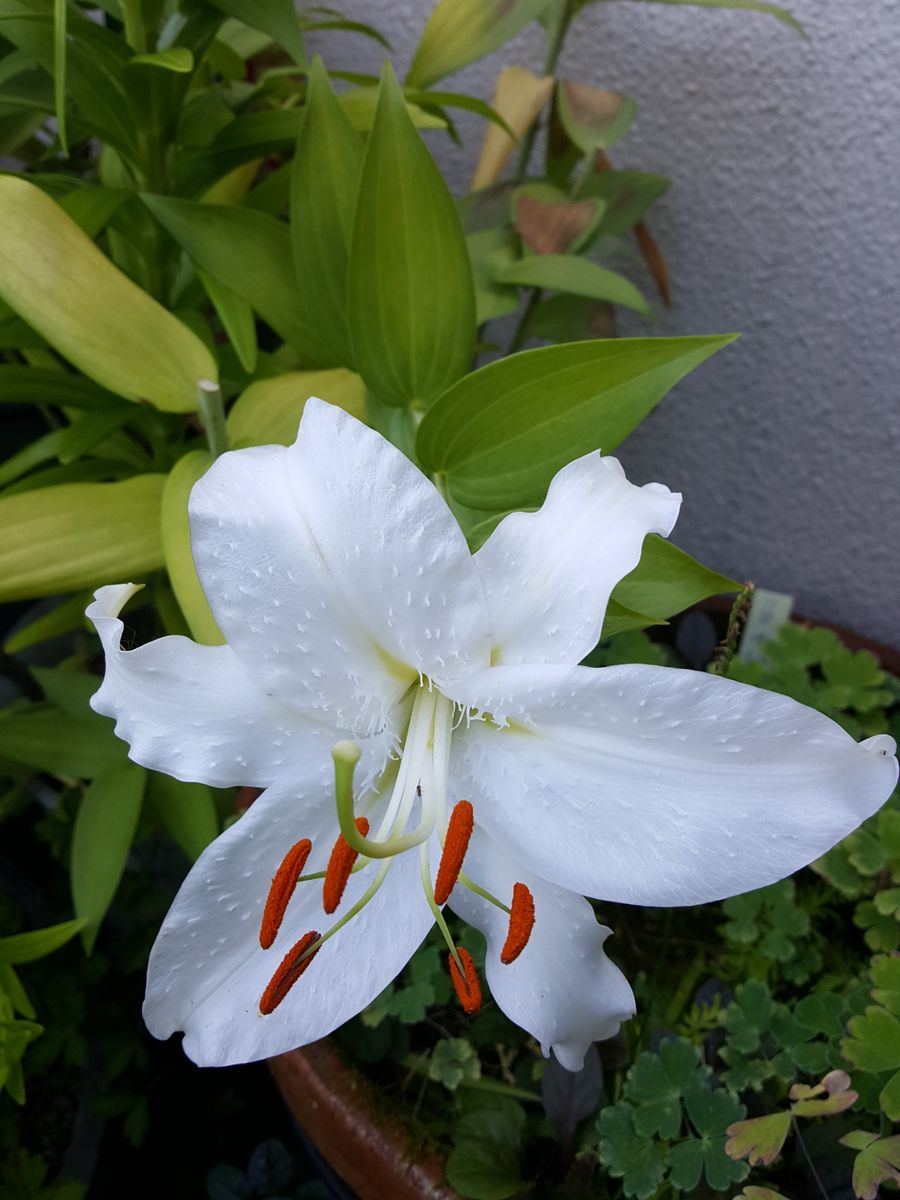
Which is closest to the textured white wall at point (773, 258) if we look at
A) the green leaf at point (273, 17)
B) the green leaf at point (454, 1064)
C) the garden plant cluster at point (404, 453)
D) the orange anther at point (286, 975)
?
the garden plant cluster at point (404, 453)

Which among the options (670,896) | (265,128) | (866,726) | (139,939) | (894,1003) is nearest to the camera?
(670,896)

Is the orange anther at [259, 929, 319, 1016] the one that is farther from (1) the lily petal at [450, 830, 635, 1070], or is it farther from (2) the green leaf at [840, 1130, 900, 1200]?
(2) the green leaf at [840, 1130, 900, 1200]

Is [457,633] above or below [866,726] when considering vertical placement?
above

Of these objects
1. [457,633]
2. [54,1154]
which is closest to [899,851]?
[457,633]

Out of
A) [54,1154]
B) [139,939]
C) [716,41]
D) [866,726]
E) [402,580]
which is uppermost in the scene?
[716,41]

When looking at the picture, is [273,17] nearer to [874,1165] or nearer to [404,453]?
[404,453]

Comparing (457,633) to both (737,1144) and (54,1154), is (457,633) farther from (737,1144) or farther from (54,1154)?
(54,1154)

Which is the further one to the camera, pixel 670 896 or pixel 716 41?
pixel 716 41

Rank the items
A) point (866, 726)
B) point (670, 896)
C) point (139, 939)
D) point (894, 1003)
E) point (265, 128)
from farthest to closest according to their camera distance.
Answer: point (139, 939), point (866, 726), point (265, 128), point (894, 1003), point (670, 896)

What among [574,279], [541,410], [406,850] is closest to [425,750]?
A: [406,850]
